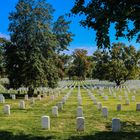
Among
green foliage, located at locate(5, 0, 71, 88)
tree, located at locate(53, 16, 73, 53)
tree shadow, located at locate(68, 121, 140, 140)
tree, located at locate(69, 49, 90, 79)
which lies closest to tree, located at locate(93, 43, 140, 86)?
tree, located at locate(53, 16, 73, 53)

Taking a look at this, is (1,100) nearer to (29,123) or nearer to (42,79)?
(42,79)

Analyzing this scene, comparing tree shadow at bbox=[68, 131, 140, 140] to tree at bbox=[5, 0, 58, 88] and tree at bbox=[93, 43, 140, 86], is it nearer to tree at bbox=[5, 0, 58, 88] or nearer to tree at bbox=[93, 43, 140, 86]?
tree at bbox=[5, 0, 58, 88]

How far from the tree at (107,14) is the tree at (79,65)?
111 meters

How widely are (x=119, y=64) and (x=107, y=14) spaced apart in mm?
51965

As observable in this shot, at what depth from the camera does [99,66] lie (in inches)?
2687

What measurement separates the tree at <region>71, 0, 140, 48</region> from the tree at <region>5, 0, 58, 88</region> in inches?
734

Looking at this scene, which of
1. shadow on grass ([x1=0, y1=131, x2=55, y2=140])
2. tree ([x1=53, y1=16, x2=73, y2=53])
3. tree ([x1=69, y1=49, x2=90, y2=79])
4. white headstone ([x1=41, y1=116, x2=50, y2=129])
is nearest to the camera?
shadow on grass ([x1=0, y1=131, x2=55, y2=140])

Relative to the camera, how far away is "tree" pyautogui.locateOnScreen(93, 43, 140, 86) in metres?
62.7

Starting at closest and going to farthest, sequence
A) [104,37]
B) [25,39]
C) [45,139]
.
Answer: [45,139], [104,37], [25,39]

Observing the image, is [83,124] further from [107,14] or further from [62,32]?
[62,32]

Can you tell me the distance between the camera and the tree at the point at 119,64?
6272 cm

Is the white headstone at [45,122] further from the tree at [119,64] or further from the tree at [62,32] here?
the tree at [119,64]

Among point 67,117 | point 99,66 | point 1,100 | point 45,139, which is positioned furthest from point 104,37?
point 99,66

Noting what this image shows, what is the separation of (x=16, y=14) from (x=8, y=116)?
17092 millimetres
